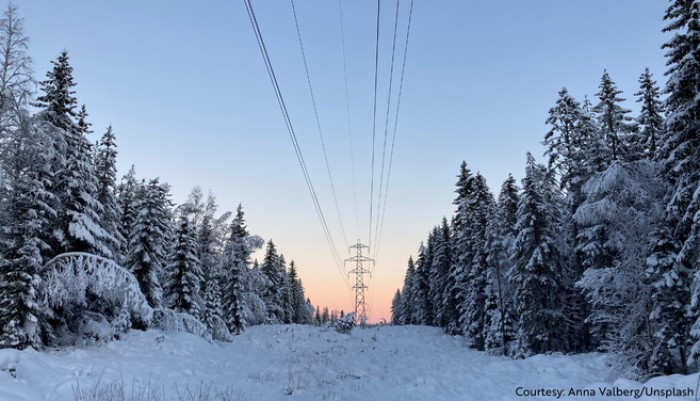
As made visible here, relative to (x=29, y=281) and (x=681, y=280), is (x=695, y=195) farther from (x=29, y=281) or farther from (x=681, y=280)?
(x=29, y=281)

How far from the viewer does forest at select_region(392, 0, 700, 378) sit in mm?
14789

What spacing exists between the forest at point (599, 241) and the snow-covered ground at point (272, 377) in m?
2.91

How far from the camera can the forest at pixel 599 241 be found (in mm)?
14789

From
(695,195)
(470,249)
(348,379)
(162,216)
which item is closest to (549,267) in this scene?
(470,249)

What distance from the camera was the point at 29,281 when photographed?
1538 cm

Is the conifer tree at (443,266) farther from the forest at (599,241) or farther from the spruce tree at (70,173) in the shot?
the spruce tree at (70,173)

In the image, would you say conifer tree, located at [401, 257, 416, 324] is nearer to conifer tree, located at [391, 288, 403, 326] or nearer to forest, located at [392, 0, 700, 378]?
conifer tree, located at [391, 288, 403, 326]

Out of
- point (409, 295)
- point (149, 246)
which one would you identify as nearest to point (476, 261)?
point (149, 246)

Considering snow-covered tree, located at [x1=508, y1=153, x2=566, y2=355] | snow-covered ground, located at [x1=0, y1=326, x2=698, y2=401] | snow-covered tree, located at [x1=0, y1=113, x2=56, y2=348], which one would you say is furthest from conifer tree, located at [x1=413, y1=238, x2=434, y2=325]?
snow-covered tree, located at [x1=0, y1=113, x2=56, y2=348]

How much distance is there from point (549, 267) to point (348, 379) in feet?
60.5

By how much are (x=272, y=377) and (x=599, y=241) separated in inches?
792

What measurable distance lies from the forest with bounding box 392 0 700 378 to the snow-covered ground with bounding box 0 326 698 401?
2915 millimetres

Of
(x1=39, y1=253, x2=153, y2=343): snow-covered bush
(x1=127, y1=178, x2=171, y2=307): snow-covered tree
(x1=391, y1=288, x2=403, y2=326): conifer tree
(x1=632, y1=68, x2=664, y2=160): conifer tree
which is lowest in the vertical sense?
(x1=391, y1=288, x2=403, y2=326): conifer tree

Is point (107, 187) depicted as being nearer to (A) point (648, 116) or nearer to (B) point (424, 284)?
(A) point (648, 116)
